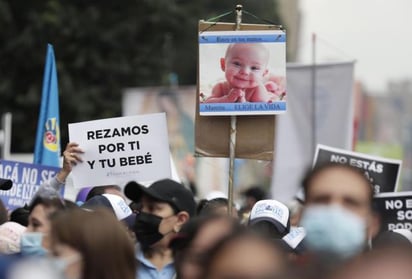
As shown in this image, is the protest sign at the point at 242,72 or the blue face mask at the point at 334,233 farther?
the protest sign at the point at 242,72

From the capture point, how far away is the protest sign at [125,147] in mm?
8633

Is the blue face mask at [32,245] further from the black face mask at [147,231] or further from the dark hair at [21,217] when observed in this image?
the dark hair at [21,217]

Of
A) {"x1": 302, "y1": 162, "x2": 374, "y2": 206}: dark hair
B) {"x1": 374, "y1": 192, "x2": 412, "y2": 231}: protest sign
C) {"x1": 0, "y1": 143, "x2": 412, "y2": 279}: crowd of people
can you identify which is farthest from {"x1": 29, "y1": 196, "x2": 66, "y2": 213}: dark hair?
{"x1": 374, "y1": 192, "x2": 412, "y2": 231}: protest sign

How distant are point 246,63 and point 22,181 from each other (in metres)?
2.09

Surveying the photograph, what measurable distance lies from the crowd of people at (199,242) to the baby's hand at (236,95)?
1.79 metres

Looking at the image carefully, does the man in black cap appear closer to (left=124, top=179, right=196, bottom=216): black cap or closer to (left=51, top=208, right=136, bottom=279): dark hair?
(left=124, top=179, right=196, bottom=216): black cap

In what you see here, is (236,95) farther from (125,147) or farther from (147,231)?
(147,231)

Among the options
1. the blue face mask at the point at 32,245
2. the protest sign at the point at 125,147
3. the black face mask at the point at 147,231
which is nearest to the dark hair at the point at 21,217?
the protest sign at the point at 125,147

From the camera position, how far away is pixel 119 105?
1188 inches

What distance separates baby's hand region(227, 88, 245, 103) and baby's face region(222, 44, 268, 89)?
0.04 metres

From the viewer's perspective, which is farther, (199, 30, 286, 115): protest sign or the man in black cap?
(199, 30, 286, 115): protest sign

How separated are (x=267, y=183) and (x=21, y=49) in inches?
729

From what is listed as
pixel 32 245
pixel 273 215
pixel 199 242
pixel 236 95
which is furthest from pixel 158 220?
pixel 236 95

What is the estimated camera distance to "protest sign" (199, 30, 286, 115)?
334 inches
